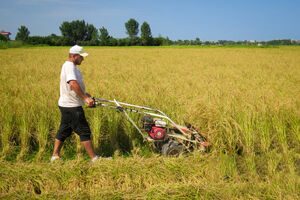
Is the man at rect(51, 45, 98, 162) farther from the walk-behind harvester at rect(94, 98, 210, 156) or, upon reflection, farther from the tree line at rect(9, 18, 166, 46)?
the tree line at rect(9, 18, 166, 46)

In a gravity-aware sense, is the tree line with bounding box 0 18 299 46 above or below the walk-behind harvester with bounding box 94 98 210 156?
above

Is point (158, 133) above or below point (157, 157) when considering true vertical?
above

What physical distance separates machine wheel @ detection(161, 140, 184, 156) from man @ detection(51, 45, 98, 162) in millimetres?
1041

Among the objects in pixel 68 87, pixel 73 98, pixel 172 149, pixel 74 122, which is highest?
pixel 68 87

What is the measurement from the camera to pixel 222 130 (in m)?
3.68

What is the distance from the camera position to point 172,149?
140 inches

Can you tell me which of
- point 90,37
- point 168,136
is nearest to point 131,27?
point 90,37

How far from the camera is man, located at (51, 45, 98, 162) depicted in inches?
125

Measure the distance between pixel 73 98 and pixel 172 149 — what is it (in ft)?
5.32

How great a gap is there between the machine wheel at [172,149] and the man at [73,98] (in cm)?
104

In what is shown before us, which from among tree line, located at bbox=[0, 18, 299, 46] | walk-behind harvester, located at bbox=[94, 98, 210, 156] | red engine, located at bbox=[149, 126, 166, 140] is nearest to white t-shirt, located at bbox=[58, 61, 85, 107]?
walk-behind harvester, located at bbox=[94, 98, 210, 156]

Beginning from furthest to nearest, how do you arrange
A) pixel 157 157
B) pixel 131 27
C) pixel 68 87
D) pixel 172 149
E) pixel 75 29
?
1. pixel 131 27
2. pixel 75 29
3. pixel 157 157
4. pixel 172 149
5. pixel 68 87

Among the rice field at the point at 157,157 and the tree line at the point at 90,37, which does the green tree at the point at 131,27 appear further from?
the rice field at the point at 157,157

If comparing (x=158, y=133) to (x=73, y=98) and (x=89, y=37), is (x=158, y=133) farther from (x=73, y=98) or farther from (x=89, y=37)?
(x=89, y=37)
